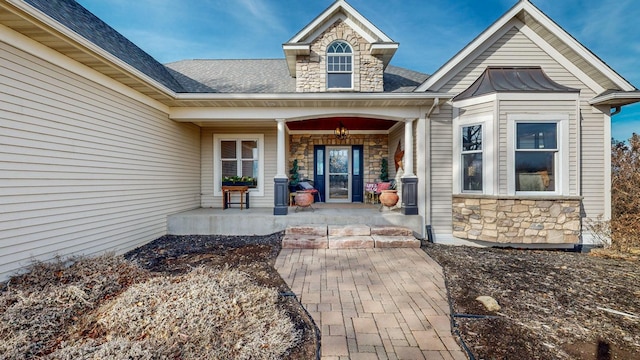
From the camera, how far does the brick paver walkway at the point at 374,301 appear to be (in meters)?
2.15

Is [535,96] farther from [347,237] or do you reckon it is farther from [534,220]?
[347,237]

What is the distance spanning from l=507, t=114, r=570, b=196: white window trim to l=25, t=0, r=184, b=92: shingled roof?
7.10 meters

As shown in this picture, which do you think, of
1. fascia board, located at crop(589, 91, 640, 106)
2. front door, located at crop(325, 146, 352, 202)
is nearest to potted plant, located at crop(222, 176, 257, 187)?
front door, located at crop(325, 146, 352, 202)

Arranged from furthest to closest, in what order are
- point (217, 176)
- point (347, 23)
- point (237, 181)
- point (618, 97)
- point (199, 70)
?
1. point (199, 70)
2. point (217, 176)
3. point (237, 181)
4. point (347, 23)
5. point (618, 97)

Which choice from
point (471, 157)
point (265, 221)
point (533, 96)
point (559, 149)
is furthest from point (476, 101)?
point (265, 221)

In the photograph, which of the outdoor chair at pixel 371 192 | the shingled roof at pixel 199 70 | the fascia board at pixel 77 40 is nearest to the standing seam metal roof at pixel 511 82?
the shingled roof at pixel 199 70

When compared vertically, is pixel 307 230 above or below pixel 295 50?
below

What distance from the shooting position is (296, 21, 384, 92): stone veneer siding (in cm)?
686

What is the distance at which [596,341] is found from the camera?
88.8 inches

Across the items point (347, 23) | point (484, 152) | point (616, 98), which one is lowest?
point (484, 152)

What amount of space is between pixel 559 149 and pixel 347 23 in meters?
5.58

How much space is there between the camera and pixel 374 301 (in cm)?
292

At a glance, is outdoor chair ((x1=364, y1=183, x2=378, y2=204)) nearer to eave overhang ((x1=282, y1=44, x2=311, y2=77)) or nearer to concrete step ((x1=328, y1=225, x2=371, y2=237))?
concrete step ((x1=328, y1=225, x2=371, y2=237))

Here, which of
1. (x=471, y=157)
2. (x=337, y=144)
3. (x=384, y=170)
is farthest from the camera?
(x=337, y=144)
